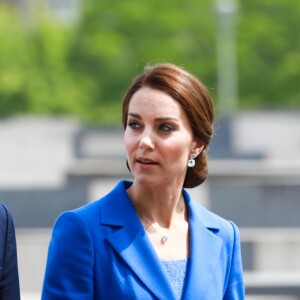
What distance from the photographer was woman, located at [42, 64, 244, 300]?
3.63m

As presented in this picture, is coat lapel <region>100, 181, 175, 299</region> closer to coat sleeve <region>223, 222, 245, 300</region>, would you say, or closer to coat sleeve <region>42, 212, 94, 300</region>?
coat sleeve <region>42, 212, 94, 300</region>

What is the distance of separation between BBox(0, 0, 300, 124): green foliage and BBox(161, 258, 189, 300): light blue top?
4480cm

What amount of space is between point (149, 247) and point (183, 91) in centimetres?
48

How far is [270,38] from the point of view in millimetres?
48375

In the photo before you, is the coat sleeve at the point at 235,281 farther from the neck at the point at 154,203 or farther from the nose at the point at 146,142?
the nose at the point at 146,142

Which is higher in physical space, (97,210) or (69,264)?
(97,210)

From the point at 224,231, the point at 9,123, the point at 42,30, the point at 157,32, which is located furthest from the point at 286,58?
the point at 224,231

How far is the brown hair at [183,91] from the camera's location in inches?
148

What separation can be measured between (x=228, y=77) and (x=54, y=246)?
4539 cm

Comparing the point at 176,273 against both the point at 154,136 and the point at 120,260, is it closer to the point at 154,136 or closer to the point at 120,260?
the point at 120,260

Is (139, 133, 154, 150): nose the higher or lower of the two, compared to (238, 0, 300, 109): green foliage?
lower

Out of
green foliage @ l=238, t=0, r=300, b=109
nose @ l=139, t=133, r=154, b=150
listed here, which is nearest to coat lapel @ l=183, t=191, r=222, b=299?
nose @ l=139, t=133, r=154, b=150

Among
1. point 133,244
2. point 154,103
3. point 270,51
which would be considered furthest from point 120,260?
point 270,51

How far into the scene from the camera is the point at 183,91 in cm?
376
